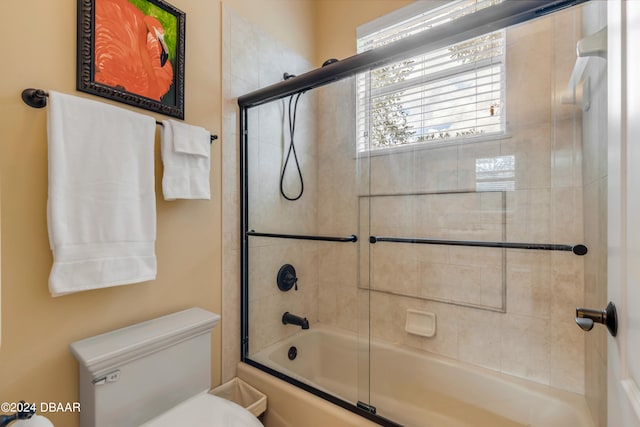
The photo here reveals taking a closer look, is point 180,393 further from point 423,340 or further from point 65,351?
point 423,340

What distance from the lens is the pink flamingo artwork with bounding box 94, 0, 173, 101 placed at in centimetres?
113

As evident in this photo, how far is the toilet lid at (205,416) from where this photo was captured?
1010mm

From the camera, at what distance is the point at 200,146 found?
135 centimetres

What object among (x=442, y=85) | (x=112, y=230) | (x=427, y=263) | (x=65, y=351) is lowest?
(x=65, y=351)

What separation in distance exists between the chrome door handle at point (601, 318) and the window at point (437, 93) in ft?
3.55

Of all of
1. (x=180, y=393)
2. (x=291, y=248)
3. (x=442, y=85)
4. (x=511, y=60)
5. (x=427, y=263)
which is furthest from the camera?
(x=291, y=248)

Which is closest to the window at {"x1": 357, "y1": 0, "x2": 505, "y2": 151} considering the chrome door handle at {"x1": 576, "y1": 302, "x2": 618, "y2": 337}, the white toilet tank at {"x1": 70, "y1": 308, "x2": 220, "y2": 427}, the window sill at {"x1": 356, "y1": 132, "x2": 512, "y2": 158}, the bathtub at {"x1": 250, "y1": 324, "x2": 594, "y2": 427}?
the window sill at {"x1": 356, "y1": 132, "x2": 512, "y2": 158}

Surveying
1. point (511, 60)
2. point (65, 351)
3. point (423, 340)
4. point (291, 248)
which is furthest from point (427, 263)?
point (65, 351)

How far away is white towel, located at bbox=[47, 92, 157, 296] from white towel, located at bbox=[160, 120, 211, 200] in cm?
7

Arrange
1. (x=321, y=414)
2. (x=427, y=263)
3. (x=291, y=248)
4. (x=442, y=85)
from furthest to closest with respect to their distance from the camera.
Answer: (x=291, y=248) → (x=427, y=263) → (x=442, y=85) → (x=321, y=414)

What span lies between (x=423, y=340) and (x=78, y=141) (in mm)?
1860

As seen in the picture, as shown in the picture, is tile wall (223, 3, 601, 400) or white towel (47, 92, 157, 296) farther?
tile wall (223, 3, 601, 400)

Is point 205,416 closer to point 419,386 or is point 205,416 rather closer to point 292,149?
point 419,386

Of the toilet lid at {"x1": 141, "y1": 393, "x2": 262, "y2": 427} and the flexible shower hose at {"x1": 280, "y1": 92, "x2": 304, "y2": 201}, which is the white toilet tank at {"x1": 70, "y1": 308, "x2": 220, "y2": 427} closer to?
the toilet lid at {"x1": 141, "y1": 393, "x2": 262, "y2": 427}
